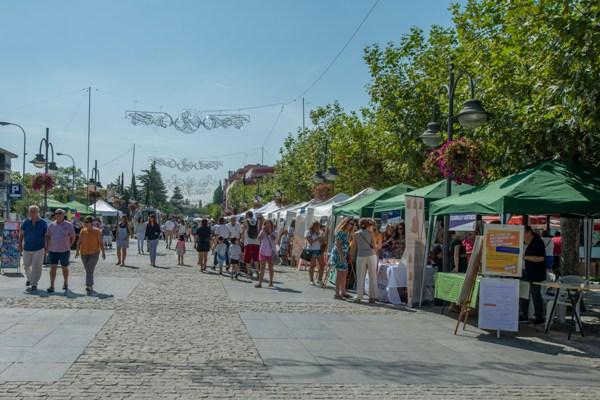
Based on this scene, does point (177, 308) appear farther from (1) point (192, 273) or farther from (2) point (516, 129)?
(1) point (192, 273)

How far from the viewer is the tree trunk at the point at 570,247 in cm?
1343

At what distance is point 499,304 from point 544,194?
1.85 meters

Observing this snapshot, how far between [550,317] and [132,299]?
7451 millimetres

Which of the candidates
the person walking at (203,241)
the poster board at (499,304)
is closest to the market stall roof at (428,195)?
the poster board at (499,304)

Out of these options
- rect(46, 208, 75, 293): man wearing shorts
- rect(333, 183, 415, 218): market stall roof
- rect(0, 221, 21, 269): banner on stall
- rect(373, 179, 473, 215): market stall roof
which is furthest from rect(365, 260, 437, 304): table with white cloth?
rect(0, 221, 21, 269): banner on stall

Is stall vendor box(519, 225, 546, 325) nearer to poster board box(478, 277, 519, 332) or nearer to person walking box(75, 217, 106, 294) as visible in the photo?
poster board box(478, 277, 519, 332)

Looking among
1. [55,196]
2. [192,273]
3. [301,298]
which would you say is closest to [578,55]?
[301,298]

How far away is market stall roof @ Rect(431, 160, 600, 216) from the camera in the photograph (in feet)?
33.7

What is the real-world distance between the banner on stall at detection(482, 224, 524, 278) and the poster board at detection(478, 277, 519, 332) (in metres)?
0.14

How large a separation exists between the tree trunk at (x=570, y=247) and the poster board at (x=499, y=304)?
3.93 m

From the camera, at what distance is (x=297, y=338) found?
29.9 feet

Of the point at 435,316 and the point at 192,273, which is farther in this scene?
the point at 192,273

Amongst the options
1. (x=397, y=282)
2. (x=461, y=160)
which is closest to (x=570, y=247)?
(x=461, y=160)

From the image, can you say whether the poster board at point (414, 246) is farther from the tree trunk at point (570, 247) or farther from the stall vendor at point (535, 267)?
the tree trunk at point (570, 247)
